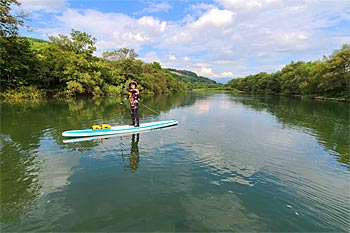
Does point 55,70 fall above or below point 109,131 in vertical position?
above

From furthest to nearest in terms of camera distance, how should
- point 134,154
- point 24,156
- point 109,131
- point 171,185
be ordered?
point 109,131 → point 134,154 → point 24,156 → point 171,185

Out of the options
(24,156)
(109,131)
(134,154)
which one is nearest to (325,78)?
(109,131)

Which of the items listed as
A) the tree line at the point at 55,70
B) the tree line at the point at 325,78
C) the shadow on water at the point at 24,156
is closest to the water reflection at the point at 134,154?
the shadow on water at the point at 24,156

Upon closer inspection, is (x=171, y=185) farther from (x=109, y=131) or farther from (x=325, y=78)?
(x=325, y=78)

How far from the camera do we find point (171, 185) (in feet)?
21.7

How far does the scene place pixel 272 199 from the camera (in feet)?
19.8

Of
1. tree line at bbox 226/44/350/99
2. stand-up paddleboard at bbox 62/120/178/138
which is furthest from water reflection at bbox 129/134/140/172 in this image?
tree line at bbox 226/44/350/99

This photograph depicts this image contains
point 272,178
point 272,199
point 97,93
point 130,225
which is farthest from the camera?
point 97,93

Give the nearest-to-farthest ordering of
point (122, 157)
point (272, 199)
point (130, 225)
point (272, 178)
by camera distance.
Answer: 1. point (130, 225)
2. point (272, 199)
3. point (272, 178)
4. point (122, 157)

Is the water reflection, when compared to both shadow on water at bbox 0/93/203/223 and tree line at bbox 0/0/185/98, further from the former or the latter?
tree line at bbox 0/0/185/98

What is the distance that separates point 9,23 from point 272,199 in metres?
36.2

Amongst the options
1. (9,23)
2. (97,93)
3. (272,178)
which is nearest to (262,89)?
(97,93)

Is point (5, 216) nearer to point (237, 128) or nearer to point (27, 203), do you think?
point (27, 203)

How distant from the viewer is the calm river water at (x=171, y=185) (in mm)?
4918
